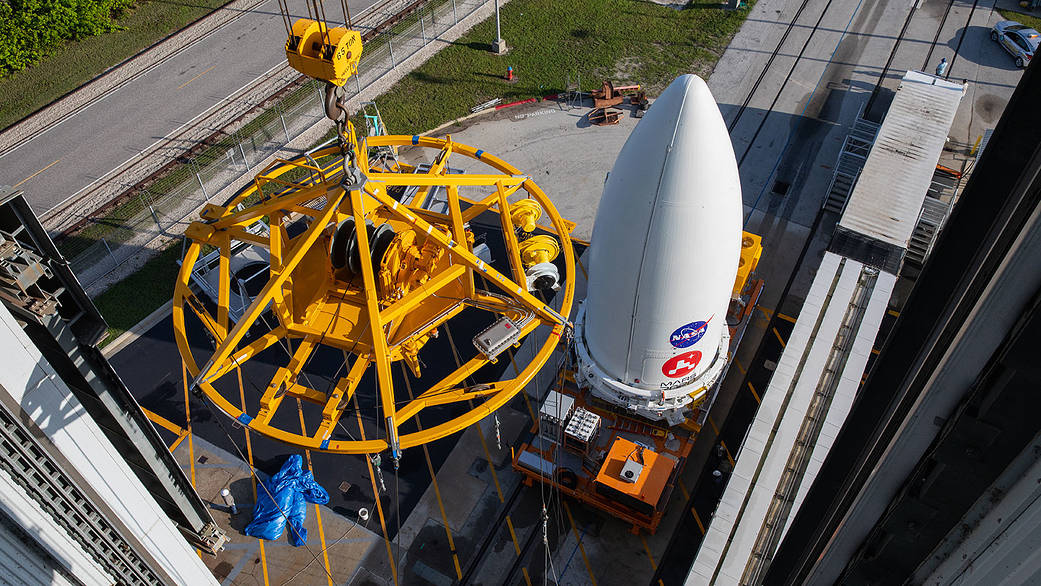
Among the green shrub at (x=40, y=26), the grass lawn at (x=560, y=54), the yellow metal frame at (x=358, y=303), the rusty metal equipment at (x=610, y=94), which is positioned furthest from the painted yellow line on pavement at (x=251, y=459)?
the green shrub at (x=40, y=26)

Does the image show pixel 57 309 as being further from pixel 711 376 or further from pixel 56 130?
pixel 56 130

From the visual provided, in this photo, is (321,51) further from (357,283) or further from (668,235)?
(668,235)

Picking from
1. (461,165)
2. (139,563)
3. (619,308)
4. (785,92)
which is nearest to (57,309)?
(139,563)

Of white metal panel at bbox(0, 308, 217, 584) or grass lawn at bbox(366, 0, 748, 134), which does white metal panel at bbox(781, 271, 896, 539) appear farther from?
grass lawn at bbox(366, 0, 748, 134)

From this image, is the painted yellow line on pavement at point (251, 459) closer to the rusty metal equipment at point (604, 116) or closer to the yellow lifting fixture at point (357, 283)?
the yellow lifting fixture at point (357, 283)

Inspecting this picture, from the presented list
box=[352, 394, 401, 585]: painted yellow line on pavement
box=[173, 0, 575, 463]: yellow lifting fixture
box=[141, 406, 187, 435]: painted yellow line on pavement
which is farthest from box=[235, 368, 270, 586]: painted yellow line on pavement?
box=[352, 394, 401, 585]: painted yellow line on pavement
